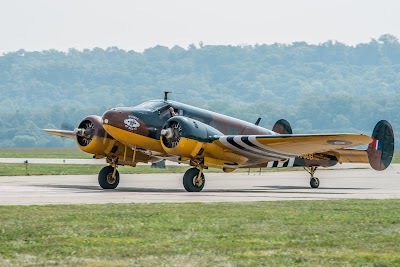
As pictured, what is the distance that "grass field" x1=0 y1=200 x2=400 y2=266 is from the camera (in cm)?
1466

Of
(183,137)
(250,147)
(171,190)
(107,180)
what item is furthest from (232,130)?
(107,180)

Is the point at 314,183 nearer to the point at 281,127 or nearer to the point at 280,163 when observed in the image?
the point at 280,163

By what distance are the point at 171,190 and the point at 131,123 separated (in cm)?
303

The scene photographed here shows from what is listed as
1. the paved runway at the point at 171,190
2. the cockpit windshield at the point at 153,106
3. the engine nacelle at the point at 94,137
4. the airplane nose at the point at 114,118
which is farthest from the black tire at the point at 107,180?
the cockpit windshield at the point at 153,106

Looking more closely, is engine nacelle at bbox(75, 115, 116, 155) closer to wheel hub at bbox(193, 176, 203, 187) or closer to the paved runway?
the paved runway

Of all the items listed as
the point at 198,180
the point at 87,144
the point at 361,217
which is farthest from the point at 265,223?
the point at 87,144

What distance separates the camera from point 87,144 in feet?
111

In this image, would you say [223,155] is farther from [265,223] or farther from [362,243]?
[362,243]

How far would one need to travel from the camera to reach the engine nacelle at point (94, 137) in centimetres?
3372

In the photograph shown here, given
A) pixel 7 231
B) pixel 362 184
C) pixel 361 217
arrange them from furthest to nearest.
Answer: pixel 362 184 < pixel 361 217 < pixel 7 231

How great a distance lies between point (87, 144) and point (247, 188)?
6.68 metres

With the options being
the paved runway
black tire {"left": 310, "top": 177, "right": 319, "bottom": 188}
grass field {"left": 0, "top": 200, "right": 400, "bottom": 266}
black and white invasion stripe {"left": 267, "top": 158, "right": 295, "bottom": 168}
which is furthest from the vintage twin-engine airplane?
grass field {"left": 0, "top": 200, "right": 400, "bottom": 266}

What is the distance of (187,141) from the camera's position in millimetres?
31594

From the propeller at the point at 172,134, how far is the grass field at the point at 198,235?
24.7ft
